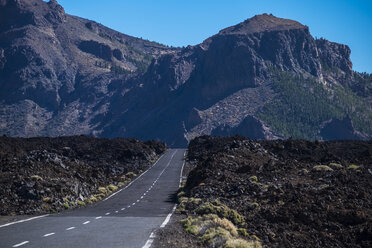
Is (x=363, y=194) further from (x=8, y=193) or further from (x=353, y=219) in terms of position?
(x=8, y=193)

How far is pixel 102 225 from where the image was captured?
2325cm

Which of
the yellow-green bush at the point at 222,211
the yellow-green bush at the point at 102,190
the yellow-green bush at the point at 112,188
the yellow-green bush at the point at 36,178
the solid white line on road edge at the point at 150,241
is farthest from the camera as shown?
the yellow-green bush at the point at 112,188

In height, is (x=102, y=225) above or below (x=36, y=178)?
below

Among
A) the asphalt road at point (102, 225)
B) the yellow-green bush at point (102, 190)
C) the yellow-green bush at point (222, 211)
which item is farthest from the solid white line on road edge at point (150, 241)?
the yellow-green bush at point (102, 190)

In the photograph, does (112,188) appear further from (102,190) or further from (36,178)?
(36,178)

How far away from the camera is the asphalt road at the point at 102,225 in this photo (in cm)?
1788

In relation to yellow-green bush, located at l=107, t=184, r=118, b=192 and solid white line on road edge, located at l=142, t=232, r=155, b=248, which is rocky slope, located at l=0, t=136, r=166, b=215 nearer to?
yellow-green bush, located at l=107, t=184, r=118, b=192

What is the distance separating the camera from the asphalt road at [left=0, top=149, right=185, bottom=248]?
17.9 metres

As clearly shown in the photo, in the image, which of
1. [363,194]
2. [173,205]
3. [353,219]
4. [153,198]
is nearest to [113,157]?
[153,198]

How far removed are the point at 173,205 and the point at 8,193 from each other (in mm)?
10656

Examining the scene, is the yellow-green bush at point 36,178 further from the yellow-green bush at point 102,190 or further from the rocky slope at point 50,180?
the yellow-green bush at point 102,190

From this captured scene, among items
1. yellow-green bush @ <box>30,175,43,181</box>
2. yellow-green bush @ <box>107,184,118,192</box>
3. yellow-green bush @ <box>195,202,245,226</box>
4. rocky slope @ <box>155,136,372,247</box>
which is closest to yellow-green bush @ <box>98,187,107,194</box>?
yellow-green bush @ <box>107,184,118,192</box>

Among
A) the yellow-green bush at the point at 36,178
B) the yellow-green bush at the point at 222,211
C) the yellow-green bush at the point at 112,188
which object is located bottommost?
the yellow-green bush at the point at 112,188

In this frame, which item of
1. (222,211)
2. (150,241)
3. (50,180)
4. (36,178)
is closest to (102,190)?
(50,180)
